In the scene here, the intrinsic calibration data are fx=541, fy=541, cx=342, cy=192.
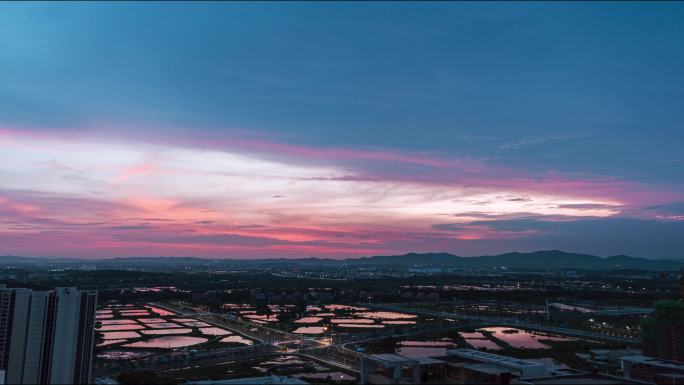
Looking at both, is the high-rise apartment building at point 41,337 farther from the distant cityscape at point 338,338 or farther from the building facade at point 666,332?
the building facade at point 666,332

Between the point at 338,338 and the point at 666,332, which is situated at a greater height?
the point at 666,332

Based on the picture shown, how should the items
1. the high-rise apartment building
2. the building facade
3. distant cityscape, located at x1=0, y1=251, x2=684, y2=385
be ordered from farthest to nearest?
the building facade < the high-rise apartment building < distant cityscape, located at x1=0, y1=251, x2=684, y2=385

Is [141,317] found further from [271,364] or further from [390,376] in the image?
[390,376]

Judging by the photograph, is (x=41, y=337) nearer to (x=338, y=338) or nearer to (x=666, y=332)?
(x=338, y=338)

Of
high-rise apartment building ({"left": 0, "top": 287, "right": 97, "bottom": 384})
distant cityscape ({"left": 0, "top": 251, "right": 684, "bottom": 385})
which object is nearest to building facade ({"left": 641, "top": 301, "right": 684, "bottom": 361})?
distant cityscape ({"left": 0, "top": 251, "right": 684, "bottom": 385})

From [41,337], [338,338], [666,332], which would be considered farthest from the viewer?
[338,338]

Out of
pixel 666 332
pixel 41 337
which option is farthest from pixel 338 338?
pixel 41 337

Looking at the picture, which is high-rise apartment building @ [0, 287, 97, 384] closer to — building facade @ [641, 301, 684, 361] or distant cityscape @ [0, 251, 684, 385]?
distant cityscape @ [0, 251, 684, 385]
